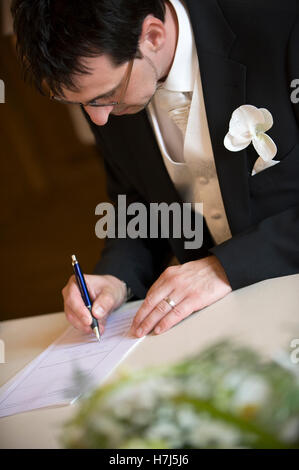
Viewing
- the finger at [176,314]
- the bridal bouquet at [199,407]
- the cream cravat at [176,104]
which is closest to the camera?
the bridal bouquet at [199,407]

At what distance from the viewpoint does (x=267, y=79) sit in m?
1.34

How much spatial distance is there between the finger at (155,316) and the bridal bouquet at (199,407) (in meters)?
0.17

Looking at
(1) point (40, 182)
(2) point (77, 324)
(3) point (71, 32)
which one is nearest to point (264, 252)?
(2) point (77, 324)

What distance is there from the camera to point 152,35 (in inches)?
52.2

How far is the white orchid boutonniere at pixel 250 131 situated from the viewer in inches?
50.9

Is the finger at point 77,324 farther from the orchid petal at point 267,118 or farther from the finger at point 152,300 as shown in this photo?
the orchid petal at point 267,118

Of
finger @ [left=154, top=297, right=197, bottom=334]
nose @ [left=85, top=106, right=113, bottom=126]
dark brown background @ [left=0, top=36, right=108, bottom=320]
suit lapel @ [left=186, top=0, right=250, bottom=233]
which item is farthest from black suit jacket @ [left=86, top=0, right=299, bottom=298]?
dark brown background @ [left=0, top=36, right=108, bottom=320]

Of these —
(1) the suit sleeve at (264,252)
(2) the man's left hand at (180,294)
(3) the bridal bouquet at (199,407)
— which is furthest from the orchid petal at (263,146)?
(3) the bridal bouquet at (199,407)

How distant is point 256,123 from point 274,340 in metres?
0.54

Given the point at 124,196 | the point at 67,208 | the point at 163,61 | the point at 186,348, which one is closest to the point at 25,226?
the point at 67,208

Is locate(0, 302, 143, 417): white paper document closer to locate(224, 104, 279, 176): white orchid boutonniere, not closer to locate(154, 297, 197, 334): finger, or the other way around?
locate(154, 297, 197, 334): finger

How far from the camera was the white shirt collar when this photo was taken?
4.53 ft

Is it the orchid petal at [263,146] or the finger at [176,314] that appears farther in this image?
the orchid petal at [263,146]

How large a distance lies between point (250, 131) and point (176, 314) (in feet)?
1.47
